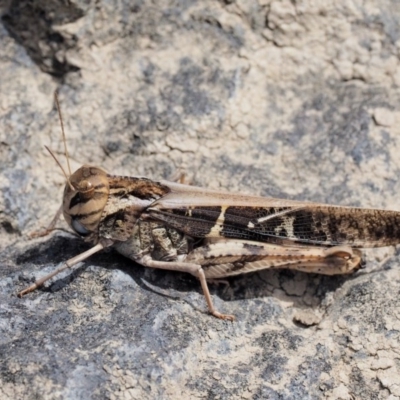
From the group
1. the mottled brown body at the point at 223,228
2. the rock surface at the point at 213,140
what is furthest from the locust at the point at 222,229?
the rock surface at the point at 213,140

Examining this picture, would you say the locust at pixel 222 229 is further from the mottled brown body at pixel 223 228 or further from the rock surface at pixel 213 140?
the rock surface at pixel 213 140

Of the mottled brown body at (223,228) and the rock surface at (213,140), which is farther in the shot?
the mottled brown body at (223,228)

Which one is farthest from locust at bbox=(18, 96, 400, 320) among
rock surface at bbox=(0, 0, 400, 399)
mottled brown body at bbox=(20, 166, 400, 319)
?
rock surface at bbox=(0, 0, 400, 399)

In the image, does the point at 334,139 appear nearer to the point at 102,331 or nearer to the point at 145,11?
the point at 145,11

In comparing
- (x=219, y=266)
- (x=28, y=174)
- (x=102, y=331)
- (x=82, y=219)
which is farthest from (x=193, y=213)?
(x=28, y=174)

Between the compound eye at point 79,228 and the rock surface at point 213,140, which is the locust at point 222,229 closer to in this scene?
the compound eye at point 79,228

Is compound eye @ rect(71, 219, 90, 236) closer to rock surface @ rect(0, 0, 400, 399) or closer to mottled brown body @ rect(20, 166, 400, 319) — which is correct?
A: mottled brown body @ rect(20, 166, 400, 319)

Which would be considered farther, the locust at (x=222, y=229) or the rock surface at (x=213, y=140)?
the locust at (x=222, y=229)
